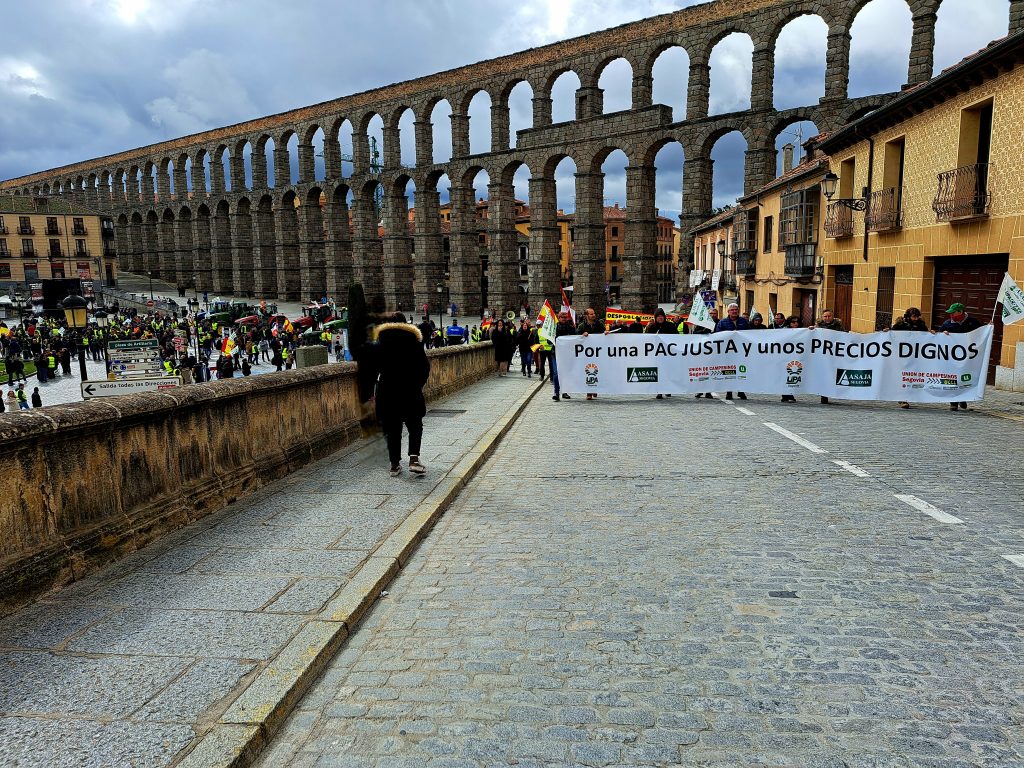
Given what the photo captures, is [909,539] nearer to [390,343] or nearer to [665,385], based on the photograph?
[390,343]

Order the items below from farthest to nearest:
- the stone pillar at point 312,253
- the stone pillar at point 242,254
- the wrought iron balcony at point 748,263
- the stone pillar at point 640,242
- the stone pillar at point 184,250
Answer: the stone pillar at point 184,250 < the stone pillar at point 242,254 < the stone pillar at point 312,253 < the stone pillar at point 640,242 < the wrought iron balcony at point 748,263

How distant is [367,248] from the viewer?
66.1 metres

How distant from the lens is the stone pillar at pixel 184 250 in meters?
83.8

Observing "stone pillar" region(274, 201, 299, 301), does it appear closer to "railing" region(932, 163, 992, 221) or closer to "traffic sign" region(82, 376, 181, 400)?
"traffic sign" region(82, 376, 181, 400)

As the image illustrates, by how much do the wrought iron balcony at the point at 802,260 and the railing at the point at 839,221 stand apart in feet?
5.11

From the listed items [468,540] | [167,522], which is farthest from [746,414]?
[167,522]

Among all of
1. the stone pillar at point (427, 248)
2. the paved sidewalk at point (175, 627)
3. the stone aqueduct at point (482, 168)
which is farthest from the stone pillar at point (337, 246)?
the paved sidewalk at point (175, 627)

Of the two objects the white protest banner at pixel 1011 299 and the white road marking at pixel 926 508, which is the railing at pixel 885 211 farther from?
the white road marking at pixel 926 508

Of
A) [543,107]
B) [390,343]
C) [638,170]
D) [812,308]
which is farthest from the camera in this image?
[543,107]

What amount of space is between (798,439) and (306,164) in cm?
6664

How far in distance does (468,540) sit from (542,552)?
0.68 m

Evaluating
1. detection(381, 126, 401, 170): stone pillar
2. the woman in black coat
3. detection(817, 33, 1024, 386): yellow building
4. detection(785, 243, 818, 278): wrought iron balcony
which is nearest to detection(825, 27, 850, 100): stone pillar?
detection(785, 243, 818, 278): wrought iron balcony

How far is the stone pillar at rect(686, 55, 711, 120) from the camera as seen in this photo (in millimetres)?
43219

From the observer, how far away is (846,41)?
38.0m
